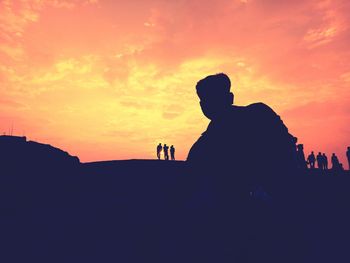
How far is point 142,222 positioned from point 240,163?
509 centimetres

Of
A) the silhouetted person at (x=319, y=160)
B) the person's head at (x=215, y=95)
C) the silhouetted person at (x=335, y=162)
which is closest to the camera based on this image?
the person's head at (x=215, y=95)

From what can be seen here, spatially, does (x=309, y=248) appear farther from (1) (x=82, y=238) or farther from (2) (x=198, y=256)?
(1) (x=82, y=238)

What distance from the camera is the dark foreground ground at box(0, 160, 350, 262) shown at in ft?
8.17

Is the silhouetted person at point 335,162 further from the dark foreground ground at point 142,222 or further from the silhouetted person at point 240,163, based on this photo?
the silhouetted person at point 240,163

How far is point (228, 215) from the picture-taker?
2498 mm

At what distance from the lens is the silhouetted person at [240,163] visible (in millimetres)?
2498

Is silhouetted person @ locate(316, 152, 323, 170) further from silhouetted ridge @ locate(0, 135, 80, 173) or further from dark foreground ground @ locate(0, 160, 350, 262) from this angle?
silhouetted ridge @ locate(0, 135, 80, 173)

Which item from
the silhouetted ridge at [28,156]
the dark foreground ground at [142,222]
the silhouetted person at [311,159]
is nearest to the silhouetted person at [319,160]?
the silhouetted person at [311,159]

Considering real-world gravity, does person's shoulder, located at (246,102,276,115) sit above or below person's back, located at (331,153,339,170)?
below

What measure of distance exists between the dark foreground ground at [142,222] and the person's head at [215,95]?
2.08ft

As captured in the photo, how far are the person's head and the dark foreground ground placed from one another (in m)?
0.63

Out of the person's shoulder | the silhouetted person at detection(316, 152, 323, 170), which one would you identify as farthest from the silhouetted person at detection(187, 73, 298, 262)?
the silhouetted person at detection(316, 152, 323, 170)

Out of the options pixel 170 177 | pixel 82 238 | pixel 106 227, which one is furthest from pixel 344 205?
pixel 82 238

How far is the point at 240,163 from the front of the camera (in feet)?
8.40
